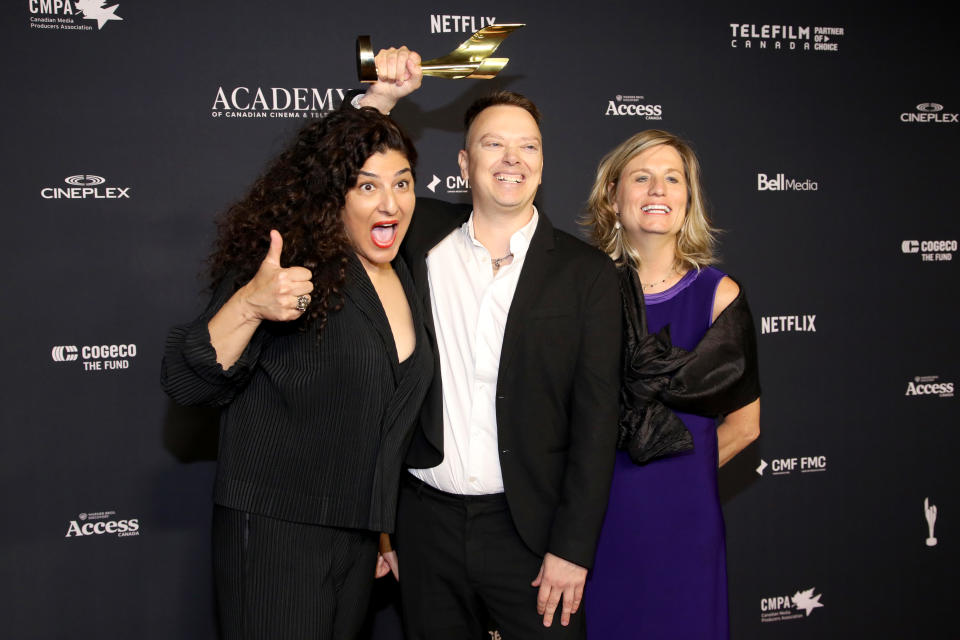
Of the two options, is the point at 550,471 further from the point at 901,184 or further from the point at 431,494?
the point at 901,184

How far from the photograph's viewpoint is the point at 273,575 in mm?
1536

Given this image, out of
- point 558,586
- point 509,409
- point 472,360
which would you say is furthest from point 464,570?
point 472,360

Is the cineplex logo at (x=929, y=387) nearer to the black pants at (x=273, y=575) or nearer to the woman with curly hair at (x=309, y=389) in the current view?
the woman with curly hair at (x=309, y=389)

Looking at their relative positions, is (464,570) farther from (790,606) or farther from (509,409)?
(790,606)

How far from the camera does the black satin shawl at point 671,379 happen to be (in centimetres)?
185

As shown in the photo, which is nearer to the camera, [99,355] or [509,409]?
[509,409]

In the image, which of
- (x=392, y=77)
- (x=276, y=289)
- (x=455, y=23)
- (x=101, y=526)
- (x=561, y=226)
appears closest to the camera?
(x=276, y=289)

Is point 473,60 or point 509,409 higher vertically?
point 473,60

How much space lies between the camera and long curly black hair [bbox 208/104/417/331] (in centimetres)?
157

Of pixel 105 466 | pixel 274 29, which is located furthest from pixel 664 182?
pixel 105 466

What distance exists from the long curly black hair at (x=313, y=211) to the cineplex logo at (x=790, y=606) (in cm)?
251

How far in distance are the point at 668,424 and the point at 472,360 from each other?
0.56 m

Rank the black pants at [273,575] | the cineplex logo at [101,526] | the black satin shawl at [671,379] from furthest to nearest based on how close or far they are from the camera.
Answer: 1. the cineplex logo at [101,526]
2. the black satin shawl at [671,379]
3. the black pants at [273,575]

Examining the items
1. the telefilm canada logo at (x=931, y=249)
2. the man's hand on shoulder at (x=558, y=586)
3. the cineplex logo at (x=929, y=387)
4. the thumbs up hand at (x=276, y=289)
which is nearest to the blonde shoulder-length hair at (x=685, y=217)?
the man's hand on shoulder at (x=558, y=586)
